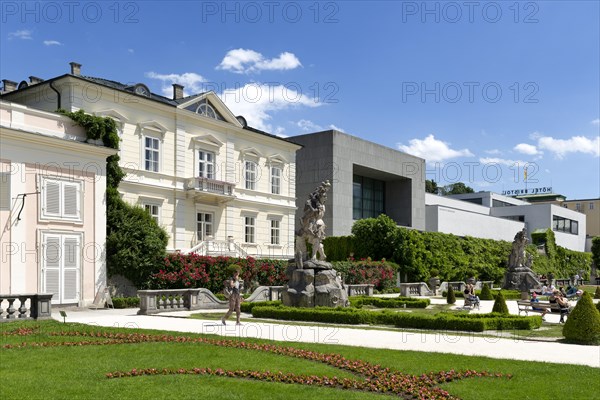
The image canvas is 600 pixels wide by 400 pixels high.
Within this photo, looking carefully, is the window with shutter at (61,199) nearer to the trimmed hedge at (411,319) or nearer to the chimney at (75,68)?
the chimney at (75,68)

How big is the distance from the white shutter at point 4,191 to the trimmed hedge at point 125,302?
606 centimetres

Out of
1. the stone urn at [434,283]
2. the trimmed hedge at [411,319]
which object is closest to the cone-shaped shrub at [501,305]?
the trimmed hedge at [411,319]

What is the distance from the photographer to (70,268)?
26.0m

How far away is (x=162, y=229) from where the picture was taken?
31297mm

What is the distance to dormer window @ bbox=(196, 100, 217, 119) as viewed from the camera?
125 ft

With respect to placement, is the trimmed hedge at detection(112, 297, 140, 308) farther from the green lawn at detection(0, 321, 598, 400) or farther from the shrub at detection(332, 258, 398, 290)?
the shrub at detection(332, 258, 398, 290)

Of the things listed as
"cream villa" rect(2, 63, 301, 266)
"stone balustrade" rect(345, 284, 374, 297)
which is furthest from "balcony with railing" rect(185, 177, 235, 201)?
"stone balustrade" rect(345, 284, 374, 297)

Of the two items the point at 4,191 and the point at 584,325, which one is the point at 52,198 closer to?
the point at 4,191

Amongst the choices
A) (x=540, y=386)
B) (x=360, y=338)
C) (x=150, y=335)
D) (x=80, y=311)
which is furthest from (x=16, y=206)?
(x=540, y=386)

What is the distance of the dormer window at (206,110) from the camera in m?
38.1

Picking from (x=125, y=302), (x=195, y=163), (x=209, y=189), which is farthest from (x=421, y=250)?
(x=125, y=302)

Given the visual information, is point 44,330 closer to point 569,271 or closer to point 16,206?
point 16,206

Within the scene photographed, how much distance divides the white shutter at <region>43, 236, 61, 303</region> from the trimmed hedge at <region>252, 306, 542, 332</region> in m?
9.45

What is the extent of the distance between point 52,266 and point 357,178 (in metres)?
38.5
